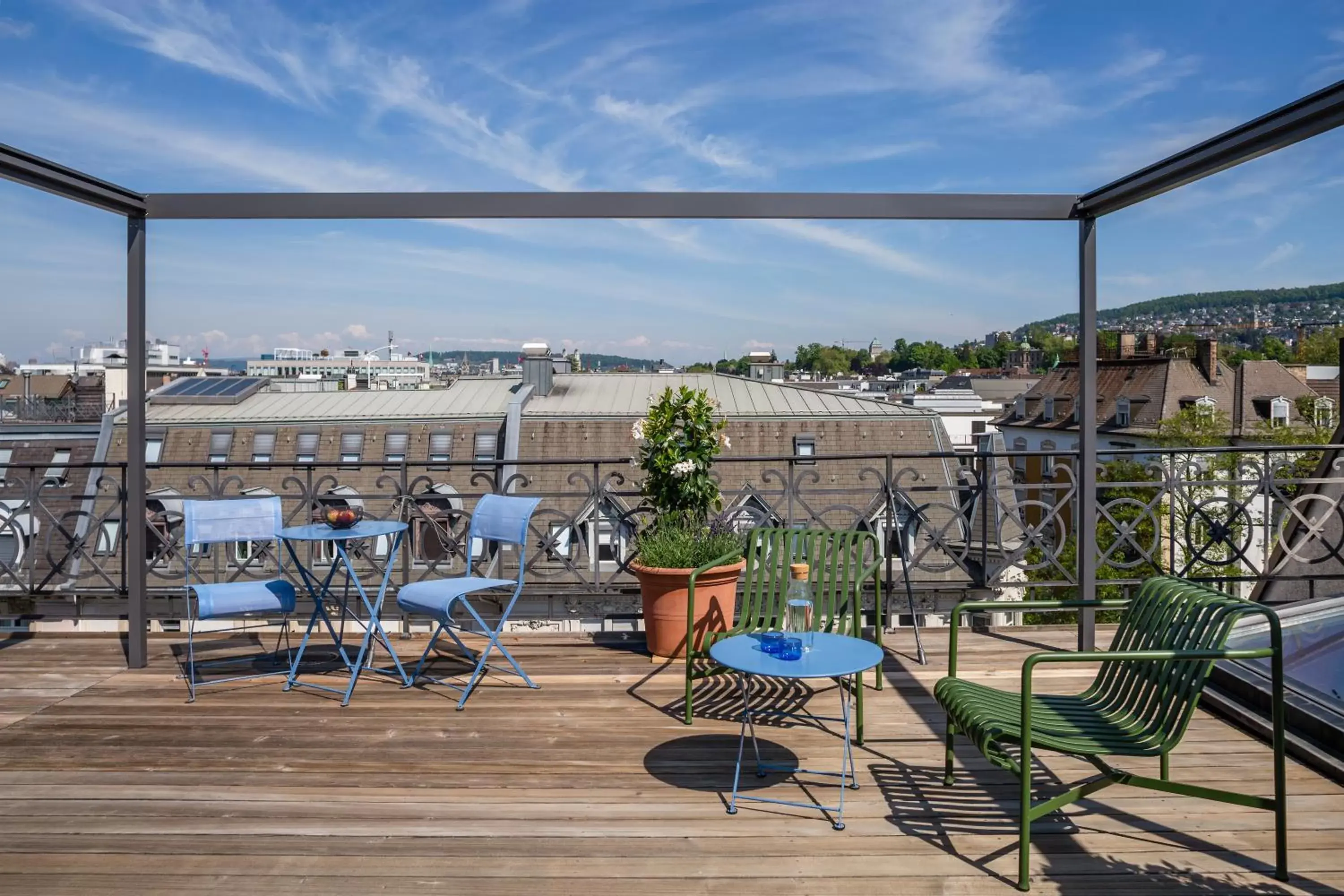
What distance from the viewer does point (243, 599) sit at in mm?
4555

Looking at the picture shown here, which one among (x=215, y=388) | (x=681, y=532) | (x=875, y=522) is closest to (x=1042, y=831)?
(x=681, y=532)

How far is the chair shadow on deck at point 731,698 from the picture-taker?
423 centimetres

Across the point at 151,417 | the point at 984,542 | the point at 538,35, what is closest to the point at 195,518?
the point at 984,542

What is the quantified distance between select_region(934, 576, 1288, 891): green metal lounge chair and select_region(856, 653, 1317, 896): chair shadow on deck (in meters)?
0.09

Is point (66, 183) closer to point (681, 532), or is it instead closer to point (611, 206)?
Result: point (611, 206)

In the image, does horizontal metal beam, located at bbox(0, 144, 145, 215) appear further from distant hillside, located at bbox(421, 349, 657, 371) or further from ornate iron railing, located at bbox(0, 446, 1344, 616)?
distant hillside, located at bbox(421, 349, 657, 371)

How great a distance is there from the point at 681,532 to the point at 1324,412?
119ft

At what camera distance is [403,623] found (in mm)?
5871

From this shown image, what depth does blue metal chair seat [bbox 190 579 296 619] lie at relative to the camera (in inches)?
175

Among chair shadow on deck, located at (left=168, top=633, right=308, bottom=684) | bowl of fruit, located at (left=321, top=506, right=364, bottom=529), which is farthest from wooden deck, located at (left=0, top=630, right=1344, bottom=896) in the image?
bowl of fruit, located at (left=321, top=506, right=364, bottom=529)

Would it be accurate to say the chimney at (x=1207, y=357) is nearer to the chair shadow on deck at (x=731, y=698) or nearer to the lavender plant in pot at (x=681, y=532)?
the lavender plant in pot at (x=681, y=532)

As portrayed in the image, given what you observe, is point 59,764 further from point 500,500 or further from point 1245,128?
point 1245,128

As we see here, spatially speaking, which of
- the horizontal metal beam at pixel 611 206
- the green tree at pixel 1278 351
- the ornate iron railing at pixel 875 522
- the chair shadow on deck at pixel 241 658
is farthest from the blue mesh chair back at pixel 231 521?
the green tree at pixel 1278 351

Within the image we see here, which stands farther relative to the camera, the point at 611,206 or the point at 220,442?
the point at 220,442
